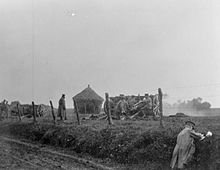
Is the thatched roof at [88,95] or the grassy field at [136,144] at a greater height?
the thatched roof at [88,95]

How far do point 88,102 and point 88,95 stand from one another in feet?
2.25

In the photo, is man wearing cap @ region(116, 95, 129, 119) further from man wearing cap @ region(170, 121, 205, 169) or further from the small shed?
man wearing cap @ region(170, 121, 205, 169)

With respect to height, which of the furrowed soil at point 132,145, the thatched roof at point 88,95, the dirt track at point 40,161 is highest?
the thatched roof at point 88,95

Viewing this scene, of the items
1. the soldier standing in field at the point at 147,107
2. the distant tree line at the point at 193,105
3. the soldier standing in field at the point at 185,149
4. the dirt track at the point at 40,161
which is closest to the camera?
the soldier standing in field at the point at 185,149

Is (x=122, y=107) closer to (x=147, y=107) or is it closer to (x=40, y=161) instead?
(x=147, y=107)

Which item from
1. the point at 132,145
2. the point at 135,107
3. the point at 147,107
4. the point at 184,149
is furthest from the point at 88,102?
the point at 184,149

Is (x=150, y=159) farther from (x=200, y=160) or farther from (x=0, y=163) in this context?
(x=0, y=163)

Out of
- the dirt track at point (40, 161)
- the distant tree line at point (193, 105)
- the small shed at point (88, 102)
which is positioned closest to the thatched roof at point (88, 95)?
the small shed at point (88, 102)

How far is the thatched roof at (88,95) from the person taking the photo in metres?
32.6

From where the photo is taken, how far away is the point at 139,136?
1213 cm

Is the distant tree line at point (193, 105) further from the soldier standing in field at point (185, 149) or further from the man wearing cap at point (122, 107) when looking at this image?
the soldier standing in field at point (185, 149)

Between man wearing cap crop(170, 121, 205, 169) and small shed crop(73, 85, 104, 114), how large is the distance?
23.5 meters

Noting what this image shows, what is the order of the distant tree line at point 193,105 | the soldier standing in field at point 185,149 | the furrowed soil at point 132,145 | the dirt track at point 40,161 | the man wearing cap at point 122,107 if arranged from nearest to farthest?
the soldier standing in field at point 185,149 < the furrowed soil at point 132,145 < the dirt track at point 40,161 < the man wearing cap at point 122,107 < the distant tree line at point 193,105

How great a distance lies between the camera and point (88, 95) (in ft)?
108
